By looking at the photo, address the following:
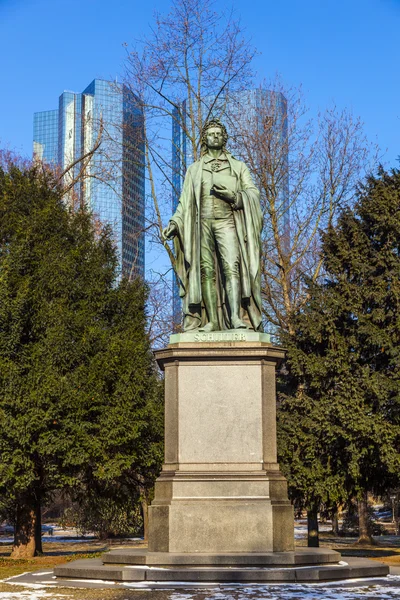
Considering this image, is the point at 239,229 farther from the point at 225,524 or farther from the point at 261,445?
the point at 225,524

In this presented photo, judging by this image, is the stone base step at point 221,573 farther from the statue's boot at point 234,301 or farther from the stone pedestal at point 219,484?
the statue's boot at point 234,301

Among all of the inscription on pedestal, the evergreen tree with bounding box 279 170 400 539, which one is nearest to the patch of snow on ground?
the inscription on pedestal

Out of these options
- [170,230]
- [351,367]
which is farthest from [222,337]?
[351,367]

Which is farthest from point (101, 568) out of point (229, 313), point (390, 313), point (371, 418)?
point (390, 313)

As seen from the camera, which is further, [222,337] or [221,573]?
[222,337]

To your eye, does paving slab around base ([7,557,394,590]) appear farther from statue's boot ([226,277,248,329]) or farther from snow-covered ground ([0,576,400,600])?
statue's boot ([226,277,248,329])

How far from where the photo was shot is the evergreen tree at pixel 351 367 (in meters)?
24.4

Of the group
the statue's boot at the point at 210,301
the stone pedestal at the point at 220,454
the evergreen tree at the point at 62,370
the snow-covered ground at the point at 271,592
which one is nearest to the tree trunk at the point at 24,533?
the evergreen tree at the point at 62,370

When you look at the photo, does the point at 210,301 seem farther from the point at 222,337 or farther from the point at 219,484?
the point at 219,484

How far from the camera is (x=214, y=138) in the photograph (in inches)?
554

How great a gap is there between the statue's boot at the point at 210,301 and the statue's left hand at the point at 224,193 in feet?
4.52

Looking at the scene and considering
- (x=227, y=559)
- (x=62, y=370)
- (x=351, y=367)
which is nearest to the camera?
(x=227, y=559)

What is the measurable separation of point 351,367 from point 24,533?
10976mm

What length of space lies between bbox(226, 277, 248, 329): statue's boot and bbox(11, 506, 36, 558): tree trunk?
13725 mm
